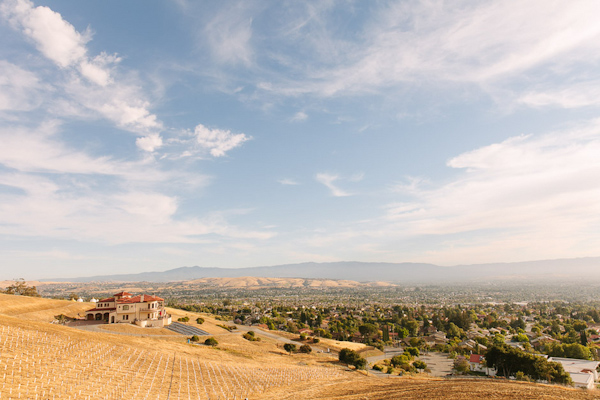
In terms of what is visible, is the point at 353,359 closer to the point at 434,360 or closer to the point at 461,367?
the point at 461,367

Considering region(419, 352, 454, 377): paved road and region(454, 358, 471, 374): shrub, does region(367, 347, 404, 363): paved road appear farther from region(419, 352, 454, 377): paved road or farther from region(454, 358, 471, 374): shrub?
region(454, 358, 471, 374): shrub

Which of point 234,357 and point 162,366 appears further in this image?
point 234,357

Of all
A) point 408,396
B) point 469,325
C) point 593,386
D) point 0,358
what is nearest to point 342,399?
point 408,396

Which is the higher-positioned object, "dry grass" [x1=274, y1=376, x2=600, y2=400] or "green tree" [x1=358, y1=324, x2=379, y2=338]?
"dry grass" [x1=274, y1=376, x2=600, y2=400]

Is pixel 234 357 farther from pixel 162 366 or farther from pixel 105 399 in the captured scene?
pixel 105 399

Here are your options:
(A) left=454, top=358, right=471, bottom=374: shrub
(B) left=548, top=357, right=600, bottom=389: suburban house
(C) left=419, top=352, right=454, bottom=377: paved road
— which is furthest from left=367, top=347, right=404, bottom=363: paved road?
(B) left=548, top=357, right=600, bottom=389: suburban house

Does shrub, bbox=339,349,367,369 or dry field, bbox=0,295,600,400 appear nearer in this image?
dry field, bbox=0,295,600,400

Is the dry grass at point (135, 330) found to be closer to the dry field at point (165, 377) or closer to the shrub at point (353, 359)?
the dry field at point (165, 377)

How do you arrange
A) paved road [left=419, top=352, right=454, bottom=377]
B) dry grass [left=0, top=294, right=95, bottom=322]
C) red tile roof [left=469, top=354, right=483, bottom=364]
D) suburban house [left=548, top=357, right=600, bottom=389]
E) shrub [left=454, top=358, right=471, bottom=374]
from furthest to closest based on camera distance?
red tile roof [left=469, top=354, right=483, bottom=364]
paved road [left=419, top=352, right=454, bottom=377]
dry grass [left=0, top=294, right=95, bottom=322]
shrub [left=454, top=358, right=471, bottom=374]
suburban house [left=548, top=357, right=600, bottom=389]
